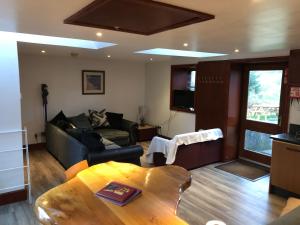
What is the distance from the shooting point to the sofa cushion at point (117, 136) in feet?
18.1

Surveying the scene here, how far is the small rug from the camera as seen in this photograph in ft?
14.6

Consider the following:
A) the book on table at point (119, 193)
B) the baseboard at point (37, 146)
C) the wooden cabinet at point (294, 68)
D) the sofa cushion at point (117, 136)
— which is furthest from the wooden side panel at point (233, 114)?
the baseboard at point (37, 146)

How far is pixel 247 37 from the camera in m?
2.88

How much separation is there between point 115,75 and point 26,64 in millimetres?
2275

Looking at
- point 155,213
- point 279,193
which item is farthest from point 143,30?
point 279,193

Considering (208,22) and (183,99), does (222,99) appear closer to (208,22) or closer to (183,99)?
(183,99)

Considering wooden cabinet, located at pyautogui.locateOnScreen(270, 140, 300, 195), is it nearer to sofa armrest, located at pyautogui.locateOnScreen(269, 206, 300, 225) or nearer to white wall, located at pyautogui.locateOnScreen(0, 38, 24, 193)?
sofa armrest, located at pyautogui.locateOnScreen(269, 206, 300, 225)

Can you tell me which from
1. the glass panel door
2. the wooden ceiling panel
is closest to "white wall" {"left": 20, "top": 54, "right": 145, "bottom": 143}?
the glass panel door

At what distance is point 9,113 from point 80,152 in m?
1.11

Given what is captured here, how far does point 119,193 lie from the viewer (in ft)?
5.80

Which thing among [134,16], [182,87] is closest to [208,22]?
[134,16]

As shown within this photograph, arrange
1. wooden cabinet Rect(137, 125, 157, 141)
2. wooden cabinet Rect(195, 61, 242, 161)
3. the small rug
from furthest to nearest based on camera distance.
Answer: wooden cabinet Rect(137, 125, 157, 141)
wooden cabinet Rect(195, 61, 242, 161)
the small rug

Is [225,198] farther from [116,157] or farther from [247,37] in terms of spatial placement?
[247,37]

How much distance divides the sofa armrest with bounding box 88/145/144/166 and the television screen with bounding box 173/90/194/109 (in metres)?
2.64
